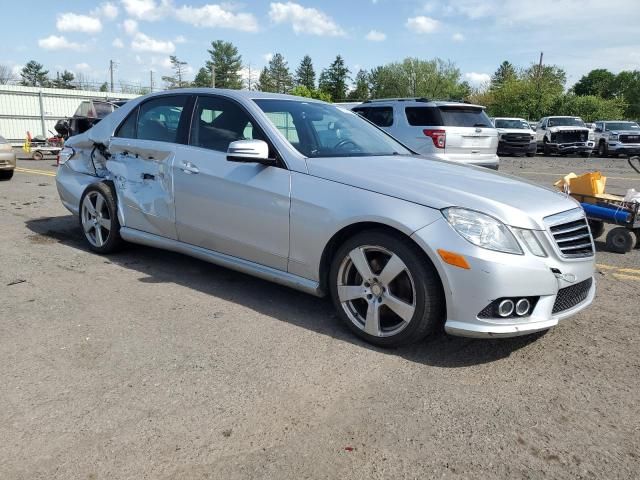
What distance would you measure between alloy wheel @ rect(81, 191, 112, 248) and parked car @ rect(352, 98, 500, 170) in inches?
239

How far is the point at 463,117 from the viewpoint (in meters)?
10.3

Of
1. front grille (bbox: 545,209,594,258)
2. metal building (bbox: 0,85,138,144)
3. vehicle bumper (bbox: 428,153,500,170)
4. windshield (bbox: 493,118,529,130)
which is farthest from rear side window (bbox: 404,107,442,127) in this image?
metal building (bbox: 0,85,138,144)

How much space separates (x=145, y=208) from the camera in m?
4.89

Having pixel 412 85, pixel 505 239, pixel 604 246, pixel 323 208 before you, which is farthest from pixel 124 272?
pixel 412 85

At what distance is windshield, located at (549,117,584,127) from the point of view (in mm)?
25672

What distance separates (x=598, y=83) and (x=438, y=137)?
97.3 m

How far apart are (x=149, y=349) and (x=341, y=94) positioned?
97.4m

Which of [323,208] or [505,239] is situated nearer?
[505,239]

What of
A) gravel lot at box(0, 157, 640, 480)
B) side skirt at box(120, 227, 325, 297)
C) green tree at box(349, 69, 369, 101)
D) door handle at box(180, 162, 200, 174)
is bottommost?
gravel lot at box(0, 157, 640, 480)

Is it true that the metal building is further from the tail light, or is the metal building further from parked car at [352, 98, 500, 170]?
the tail light

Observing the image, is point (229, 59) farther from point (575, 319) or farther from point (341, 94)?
point (575, 319)

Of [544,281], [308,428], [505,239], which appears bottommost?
[308,428]

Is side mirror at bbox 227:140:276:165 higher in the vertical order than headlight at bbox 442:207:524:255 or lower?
higher

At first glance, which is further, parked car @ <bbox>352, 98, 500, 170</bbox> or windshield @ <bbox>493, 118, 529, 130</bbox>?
windshield @ <bbox>493, 118, 529, 130</bbox>
